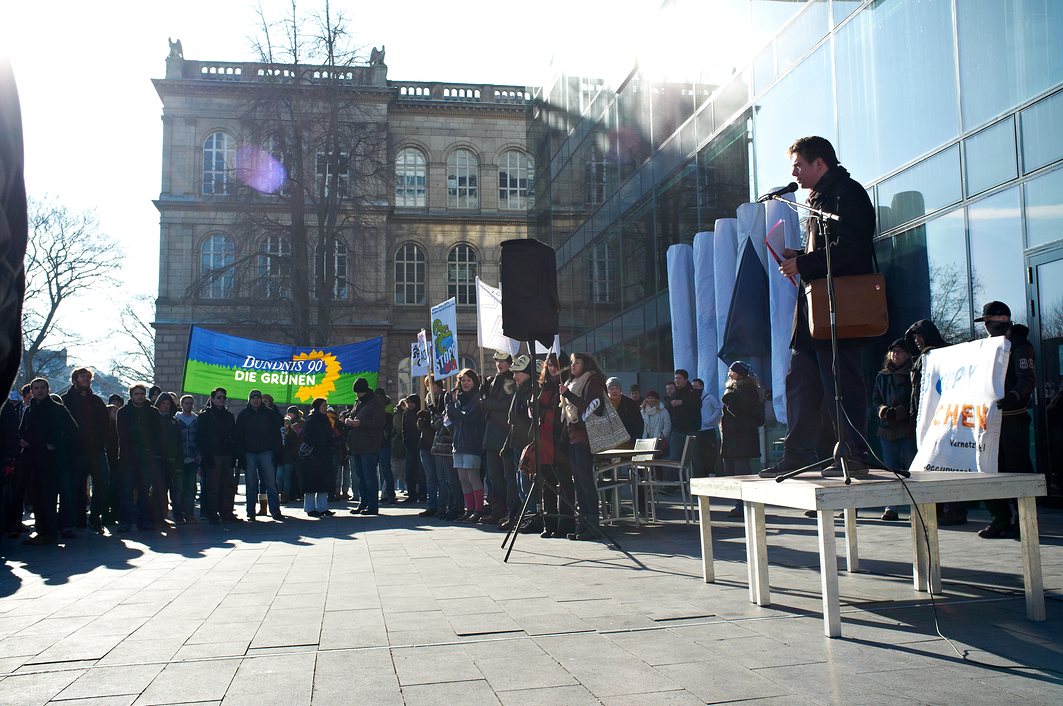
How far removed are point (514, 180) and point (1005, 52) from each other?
42433 mm

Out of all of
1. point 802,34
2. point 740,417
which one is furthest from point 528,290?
point 802,34

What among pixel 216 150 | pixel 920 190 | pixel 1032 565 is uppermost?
pixel 216 150

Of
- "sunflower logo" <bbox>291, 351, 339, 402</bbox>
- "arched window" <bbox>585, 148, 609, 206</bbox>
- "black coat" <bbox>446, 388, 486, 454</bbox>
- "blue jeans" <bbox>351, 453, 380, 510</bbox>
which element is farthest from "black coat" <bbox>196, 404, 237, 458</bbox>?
"arched window" <bbox>585, 148, 609, 206</bbox>

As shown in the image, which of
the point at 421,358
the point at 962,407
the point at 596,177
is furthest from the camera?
the point at 596,177

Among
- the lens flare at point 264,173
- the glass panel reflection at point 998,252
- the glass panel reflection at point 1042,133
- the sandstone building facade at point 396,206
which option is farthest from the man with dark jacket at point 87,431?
the sandstone building facade at point 396,206

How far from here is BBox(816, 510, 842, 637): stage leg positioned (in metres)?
4.41

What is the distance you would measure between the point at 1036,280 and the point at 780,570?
17.4 feet

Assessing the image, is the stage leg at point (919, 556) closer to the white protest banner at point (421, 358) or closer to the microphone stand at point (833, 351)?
the microphone stand at point (833, 351)

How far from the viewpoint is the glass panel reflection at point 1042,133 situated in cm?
970

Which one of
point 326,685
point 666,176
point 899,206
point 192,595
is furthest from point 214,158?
point 326,685

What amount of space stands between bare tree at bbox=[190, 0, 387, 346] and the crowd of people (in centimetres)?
1497

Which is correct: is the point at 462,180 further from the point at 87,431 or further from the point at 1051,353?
the point at 1051,353

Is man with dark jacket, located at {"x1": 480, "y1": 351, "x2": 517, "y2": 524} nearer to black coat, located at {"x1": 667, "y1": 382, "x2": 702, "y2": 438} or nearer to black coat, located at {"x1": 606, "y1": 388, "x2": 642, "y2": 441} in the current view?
black coat, located at {"x1": 606, "y1": 388, "x2": 642, "y2": 441}

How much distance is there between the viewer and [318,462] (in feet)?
48.0
